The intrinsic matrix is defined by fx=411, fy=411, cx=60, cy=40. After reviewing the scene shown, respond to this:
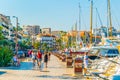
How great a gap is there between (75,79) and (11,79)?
4007mm

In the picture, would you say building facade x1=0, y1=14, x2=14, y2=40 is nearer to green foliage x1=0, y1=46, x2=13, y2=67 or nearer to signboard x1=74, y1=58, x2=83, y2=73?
green foliage x1=0, y1=46, x2=13, y2=67

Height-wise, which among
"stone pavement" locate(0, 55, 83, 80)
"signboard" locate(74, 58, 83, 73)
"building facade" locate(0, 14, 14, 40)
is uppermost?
"building facade" locate(0, 14, 14, 40)

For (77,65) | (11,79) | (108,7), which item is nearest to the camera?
(11,79)

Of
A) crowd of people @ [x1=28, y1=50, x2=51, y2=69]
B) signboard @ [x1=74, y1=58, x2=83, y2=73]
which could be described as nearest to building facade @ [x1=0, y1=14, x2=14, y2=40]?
crowd of people @ [x1=28, y1=50, x2=51, y2=69]

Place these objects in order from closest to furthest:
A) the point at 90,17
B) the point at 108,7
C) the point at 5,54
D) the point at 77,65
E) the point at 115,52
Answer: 1. the point at 77,65
2. the point at 5,54
3. the point at 108,7
4. the point at 115,52
5. the point at 90,17

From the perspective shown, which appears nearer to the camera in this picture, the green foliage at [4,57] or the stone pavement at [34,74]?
the stone pavement at [34,74]

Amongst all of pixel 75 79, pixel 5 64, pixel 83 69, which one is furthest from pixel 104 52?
pixel 75 79

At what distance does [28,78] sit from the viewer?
26.3 m

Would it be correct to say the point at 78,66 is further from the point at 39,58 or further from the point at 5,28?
the point at 5,28

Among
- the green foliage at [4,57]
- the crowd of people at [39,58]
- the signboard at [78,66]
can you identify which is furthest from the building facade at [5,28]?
the signboard at [78,66]

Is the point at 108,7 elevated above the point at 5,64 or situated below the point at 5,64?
above

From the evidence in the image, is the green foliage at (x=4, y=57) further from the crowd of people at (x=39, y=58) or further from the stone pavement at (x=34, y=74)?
the stone pavement at (x=34, y=74)

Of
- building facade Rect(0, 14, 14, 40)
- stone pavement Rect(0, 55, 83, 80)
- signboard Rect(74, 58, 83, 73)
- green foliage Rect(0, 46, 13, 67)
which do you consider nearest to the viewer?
stone pavement Rect(0, 55, 83, 80)

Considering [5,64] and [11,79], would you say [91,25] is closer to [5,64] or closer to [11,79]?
[5,64]
